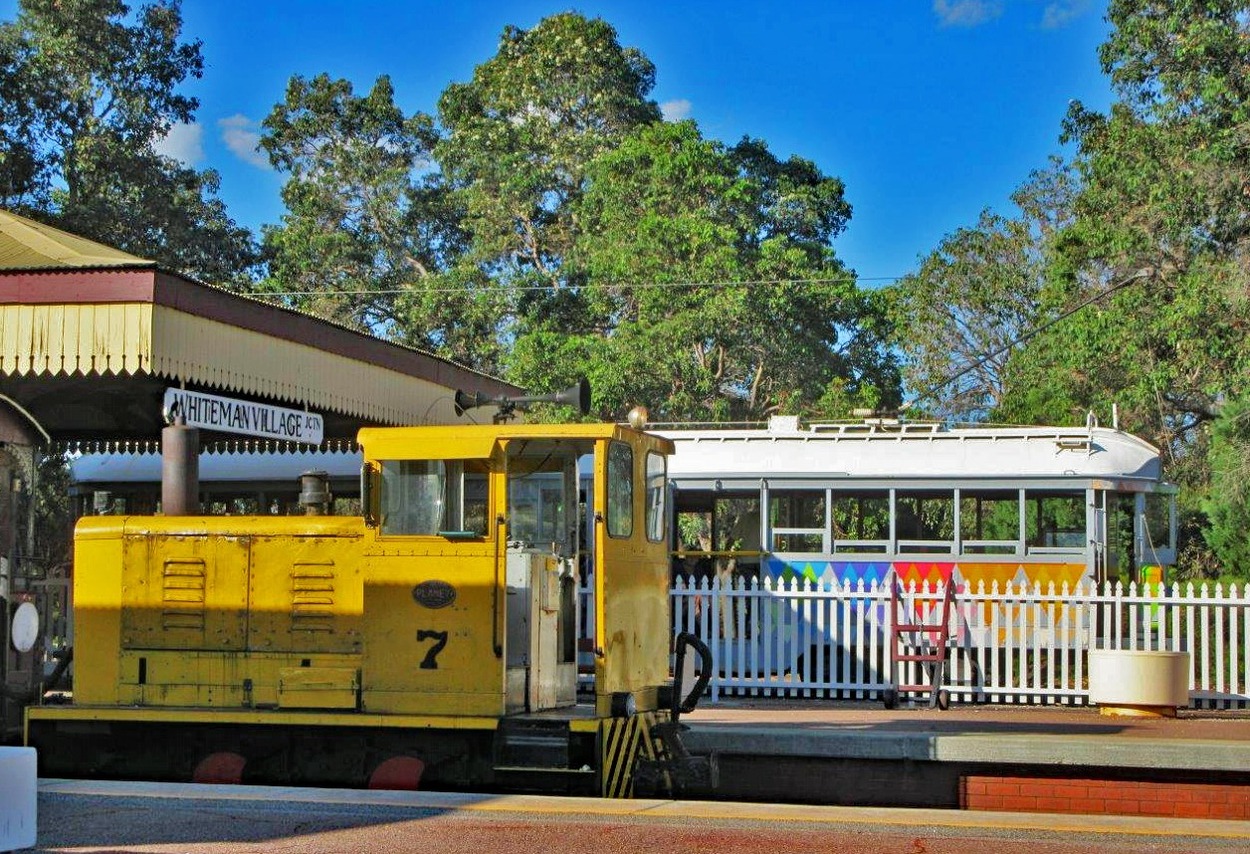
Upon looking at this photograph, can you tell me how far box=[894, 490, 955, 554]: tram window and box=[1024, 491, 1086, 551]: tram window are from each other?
0.99 metres

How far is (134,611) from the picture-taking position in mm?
11359

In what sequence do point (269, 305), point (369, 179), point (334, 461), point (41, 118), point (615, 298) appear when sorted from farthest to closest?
1. point (369, 179)
2. point (615, 298)
3. point (41, 118)
4. point (334, 461)
5. point (269, 305)

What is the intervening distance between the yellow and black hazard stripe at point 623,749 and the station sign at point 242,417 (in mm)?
4804

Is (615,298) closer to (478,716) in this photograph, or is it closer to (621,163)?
(621,163)

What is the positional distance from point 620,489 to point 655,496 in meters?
0.72

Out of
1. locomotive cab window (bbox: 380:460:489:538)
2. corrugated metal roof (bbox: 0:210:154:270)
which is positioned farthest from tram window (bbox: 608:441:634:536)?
corrugated metal roof (bbox: 0:210:154:270)

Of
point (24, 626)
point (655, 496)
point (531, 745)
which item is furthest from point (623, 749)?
point (24, 626)

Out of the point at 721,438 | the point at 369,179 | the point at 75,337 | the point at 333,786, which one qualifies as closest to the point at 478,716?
the point at 333,786

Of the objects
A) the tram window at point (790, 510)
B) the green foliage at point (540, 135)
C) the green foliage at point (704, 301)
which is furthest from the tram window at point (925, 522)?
the green foliage at point (540, 135)

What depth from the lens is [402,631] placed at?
10562 millimetres

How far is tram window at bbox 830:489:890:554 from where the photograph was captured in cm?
1955

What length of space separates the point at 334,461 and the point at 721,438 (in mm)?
5823

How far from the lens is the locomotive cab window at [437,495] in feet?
34.1

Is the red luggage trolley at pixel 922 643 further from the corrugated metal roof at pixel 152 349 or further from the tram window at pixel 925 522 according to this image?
the corrugated metal roof at pixel 152 349
